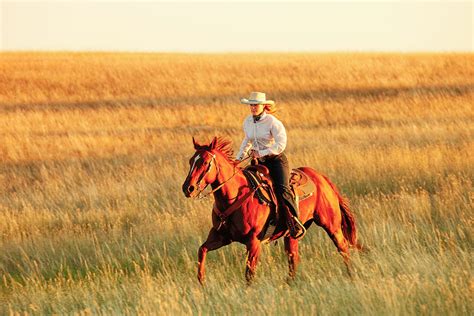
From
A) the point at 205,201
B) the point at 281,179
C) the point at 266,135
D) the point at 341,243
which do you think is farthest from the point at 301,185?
the point at 205,201

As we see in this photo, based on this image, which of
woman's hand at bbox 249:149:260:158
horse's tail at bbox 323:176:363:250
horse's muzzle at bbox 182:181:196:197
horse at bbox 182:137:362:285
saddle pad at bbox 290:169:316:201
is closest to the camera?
horse's muzzle at bbox 182:181:196:197

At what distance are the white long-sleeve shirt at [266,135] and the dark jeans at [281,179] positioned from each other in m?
0.11

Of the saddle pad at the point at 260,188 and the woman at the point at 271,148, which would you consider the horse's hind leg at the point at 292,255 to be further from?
the saddle pad at the point at 260,188

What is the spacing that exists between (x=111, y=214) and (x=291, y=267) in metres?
4.73

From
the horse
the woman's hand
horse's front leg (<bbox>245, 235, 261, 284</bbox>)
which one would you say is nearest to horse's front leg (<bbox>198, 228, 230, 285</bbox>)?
the horse

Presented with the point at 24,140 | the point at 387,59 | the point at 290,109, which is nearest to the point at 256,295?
the point at 24,140

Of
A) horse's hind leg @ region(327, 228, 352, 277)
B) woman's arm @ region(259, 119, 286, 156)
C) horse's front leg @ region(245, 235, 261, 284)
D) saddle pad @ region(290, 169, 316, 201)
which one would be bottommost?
horse's hind leg @ region(327, 228, 352, 277)

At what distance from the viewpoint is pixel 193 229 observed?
1124cm

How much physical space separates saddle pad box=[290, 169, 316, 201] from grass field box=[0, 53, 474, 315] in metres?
0.89

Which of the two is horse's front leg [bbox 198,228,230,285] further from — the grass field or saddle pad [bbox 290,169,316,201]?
saddle pad [bbox 290,169,316,201]

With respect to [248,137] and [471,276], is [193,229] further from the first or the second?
[471,276]

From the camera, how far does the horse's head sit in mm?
7113

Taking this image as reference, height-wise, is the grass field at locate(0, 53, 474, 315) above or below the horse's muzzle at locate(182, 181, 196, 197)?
below

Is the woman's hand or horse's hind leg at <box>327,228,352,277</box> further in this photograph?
horse's hind leg at <box>327,228,352,277</box>
